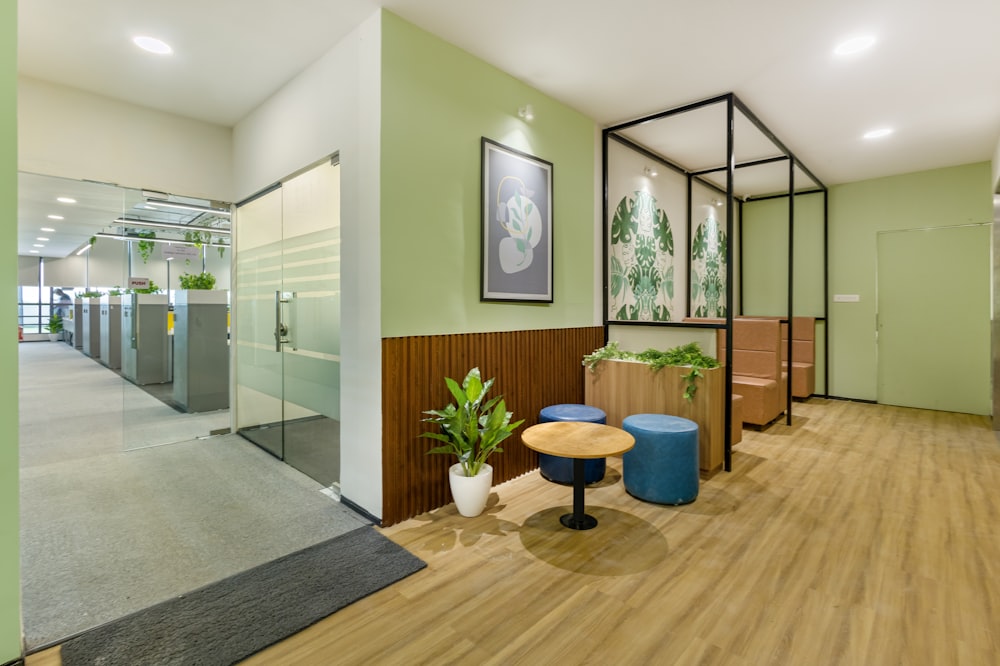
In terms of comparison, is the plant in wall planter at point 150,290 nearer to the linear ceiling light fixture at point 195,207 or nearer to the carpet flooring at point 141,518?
the carpet flooring at point 141,518

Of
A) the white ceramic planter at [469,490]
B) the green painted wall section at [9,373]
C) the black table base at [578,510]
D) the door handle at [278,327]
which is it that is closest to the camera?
the green painted wall section at [9,373]

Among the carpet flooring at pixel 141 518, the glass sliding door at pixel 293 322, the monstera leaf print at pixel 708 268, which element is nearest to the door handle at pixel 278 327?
the glass sliding door at pixel 293 322

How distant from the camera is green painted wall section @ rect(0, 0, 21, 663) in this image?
1732 millimetres

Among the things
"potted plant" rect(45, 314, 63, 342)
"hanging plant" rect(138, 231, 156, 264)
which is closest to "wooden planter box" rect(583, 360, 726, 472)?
"hanging plant" rect(138, 231, 156, 264)

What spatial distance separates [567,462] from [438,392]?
1175 millimetres

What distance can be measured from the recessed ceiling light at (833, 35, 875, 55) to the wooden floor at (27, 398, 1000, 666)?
322cm

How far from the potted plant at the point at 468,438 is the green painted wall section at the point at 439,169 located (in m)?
0.50

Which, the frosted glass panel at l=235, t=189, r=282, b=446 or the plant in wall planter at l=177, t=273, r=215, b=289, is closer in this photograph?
the frosted glass panel at l=235, t=189, r=282, b=446

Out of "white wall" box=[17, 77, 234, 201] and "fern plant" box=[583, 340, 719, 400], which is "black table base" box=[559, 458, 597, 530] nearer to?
"fern plant" box=[583, 340, 719, 400]

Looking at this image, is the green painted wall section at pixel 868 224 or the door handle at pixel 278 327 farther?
the green painted wall section at pixel 868 224

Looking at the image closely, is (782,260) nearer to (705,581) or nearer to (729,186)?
(729,186)

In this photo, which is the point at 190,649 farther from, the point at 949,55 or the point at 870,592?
the point at 949,55

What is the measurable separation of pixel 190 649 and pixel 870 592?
3.04m

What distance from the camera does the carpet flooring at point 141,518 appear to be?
2258 mm
